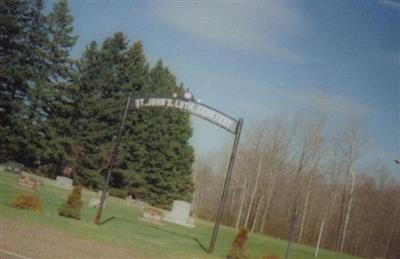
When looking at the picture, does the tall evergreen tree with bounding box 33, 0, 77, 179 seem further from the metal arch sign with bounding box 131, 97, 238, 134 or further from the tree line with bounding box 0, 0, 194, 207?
the metal arch sign with bounding box 131, 97, 238, 134

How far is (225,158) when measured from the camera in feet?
224

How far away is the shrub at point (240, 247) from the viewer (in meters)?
17.8

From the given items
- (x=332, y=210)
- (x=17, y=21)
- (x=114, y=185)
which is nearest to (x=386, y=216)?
(x=332, y=210)

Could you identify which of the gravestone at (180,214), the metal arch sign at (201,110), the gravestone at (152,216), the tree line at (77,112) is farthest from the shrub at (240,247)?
the tree line at (77,112)

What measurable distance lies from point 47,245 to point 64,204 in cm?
684

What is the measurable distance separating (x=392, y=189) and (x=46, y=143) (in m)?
30.6

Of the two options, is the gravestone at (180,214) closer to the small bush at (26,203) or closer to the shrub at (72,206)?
the shrub at (72,206)

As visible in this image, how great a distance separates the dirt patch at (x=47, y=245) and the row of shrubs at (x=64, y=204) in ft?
12.2

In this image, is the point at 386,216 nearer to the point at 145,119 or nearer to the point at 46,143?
the point at 145,119

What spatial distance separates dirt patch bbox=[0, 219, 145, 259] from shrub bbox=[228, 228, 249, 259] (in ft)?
14.6

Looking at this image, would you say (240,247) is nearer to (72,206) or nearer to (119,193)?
(72,206)

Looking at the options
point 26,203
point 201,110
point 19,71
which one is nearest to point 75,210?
point 26,203

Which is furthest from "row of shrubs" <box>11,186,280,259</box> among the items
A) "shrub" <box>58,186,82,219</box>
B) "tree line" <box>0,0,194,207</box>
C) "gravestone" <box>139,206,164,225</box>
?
"tree line" <box>0,0,194,207</box>

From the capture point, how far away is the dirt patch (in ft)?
35.7
